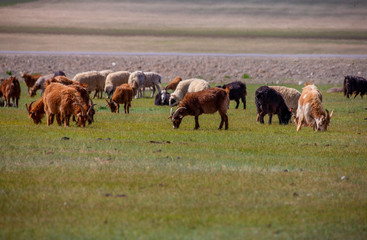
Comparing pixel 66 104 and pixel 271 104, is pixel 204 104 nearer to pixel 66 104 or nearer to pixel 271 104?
pixel 271 104

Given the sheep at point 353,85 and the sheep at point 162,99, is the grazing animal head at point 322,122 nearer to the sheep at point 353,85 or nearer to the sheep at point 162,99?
the sheep at point 162,99

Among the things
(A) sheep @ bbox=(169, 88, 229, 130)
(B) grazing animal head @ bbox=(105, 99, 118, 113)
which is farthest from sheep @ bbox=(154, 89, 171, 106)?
(A) sheep @ bbox=(169, 88, 229, 130)

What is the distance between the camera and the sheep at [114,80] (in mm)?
31844

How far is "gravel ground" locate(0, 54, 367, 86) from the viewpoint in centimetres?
4575

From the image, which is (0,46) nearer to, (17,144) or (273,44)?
(273,44)

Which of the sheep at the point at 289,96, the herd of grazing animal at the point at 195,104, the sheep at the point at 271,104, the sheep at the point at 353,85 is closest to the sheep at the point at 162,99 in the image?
the herd of grazing animal at the point at 195,104

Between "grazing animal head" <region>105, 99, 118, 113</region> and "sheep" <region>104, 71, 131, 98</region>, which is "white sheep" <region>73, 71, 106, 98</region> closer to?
"sheep" <region>104, 71, 131, 98</region>

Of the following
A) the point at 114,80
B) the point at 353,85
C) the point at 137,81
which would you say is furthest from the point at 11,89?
the point at 353,85

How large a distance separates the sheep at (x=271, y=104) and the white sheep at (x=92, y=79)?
1318cm

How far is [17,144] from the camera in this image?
14.3 metres

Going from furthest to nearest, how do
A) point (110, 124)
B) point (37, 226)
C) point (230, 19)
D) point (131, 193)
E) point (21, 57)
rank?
point (230, 19), point (21, 57), point (110, 124), point (131, 193), point (37, 226)

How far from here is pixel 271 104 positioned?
20094mm

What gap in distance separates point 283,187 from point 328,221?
76.2 inches

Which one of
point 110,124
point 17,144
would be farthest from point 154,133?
point 17,144
